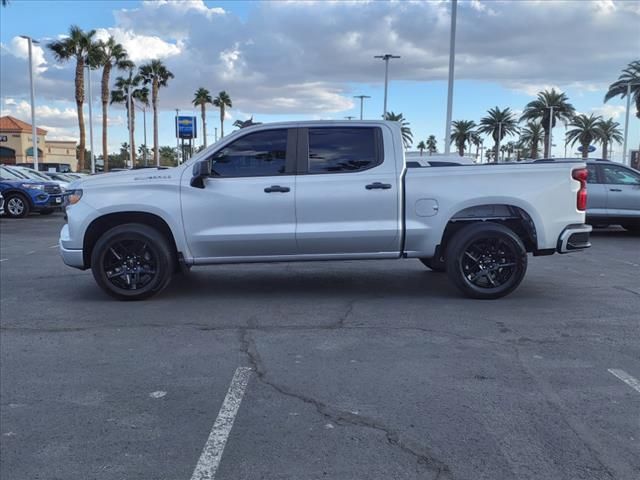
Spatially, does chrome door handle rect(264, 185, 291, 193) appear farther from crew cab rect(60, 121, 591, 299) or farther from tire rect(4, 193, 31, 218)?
tire rect(4, 193, 31, 218)

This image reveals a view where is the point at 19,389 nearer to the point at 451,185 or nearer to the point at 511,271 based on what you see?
the point at 451,185

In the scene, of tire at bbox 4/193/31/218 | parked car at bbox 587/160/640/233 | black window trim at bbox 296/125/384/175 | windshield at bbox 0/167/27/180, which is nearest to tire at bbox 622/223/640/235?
parked car at bbox 587/160/640/233

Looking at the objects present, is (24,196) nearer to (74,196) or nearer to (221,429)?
(74,196)

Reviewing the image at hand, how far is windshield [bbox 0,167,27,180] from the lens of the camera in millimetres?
19562

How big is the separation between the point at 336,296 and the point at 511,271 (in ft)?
6.78

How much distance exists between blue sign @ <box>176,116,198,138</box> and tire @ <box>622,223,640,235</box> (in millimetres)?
47768

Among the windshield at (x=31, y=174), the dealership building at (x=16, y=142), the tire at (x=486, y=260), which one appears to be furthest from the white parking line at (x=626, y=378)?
the dealership building at (x=16, y=142)

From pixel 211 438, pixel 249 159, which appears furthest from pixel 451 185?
pixel 211 438

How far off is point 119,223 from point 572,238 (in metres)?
5.29

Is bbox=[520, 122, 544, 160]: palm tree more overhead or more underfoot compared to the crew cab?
more overhead

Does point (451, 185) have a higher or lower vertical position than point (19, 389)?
higher

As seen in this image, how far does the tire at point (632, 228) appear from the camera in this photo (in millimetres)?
13453

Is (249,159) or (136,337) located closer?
(136,337)

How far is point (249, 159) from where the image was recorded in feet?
22.3
